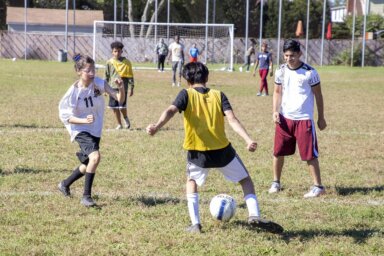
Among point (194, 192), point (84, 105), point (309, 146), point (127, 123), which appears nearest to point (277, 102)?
point (309, 146)

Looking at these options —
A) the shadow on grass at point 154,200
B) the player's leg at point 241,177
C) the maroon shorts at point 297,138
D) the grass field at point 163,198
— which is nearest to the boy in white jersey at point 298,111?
the maroon shorts at point 297,138

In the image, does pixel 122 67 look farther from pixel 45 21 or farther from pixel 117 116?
pixel 45 21

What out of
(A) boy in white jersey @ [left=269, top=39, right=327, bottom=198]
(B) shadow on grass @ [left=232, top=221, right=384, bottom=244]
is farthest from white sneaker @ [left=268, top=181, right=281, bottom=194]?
(B) shadow on grass @ [left=232, top=221, right=384, bottom=244]

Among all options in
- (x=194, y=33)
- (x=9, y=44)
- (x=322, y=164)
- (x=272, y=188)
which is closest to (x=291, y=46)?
(x=272, y=188)

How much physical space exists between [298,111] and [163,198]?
196 cm

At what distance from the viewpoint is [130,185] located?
29.0 feet

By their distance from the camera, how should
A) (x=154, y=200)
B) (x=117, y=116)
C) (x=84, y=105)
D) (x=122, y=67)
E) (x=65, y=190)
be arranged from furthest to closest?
(x=117, y=116), (x=122, y=67), (x=65, y=190), (x=154, y=200), (x=84, y=105)

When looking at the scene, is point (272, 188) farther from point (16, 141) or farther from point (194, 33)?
point (194, 33)

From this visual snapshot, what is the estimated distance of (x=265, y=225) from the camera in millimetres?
6312

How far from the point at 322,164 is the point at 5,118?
7.87 metres

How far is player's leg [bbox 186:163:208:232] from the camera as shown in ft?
21.2

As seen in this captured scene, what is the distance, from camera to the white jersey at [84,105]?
25.3ft

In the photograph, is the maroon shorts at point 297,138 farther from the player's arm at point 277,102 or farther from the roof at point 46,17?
the roof at point 46,17

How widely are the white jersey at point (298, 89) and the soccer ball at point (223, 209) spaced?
213 cm
